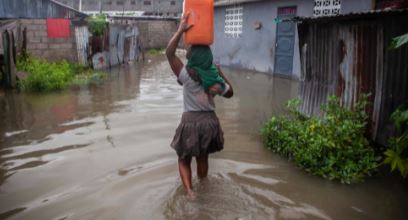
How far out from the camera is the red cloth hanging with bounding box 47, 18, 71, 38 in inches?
502

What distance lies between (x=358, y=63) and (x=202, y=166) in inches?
113

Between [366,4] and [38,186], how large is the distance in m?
9.24

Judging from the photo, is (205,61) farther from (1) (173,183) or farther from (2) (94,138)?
(2) (94,138)

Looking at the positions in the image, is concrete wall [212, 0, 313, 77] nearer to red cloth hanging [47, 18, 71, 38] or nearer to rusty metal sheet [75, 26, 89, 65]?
rusty metal sheet [75, 26, 89, 65]

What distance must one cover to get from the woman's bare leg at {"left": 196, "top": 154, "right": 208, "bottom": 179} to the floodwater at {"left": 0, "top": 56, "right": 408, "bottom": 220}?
0.10 m

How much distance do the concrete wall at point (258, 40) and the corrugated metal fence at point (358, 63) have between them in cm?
611

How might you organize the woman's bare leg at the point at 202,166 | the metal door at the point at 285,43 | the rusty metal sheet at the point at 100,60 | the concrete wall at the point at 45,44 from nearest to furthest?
1. the woman's bare leg at the point at 202,166
2. the concrete wall at the point at 45,44
3. the metal door at the point at 285,43
4. the rusty metal sheet at the point at 100,60

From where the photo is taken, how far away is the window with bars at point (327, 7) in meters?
10.8

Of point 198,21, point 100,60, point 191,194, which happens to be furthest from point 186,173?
point 100,60

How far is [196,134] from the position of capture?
3.52 meters

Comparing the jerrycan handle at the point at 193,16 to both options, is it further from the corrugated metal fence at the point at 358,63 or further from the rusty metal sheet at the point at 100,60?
the rusty metal sheet at the point at 100,60

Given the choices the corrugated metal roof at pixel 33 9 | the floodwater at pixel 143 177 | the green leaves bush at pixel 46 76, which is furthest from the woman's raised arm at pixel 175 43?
the corrugated metal roof at pixel 33 9

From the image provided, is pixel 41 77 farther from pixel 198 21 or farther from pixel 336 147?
pixel 336 147

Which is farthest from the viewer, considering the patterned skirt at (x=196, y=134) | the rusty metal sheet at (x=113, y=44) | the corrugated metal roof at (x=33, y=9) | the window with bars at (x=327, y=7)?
the rusty metal sheet at (x=113, y=44)
